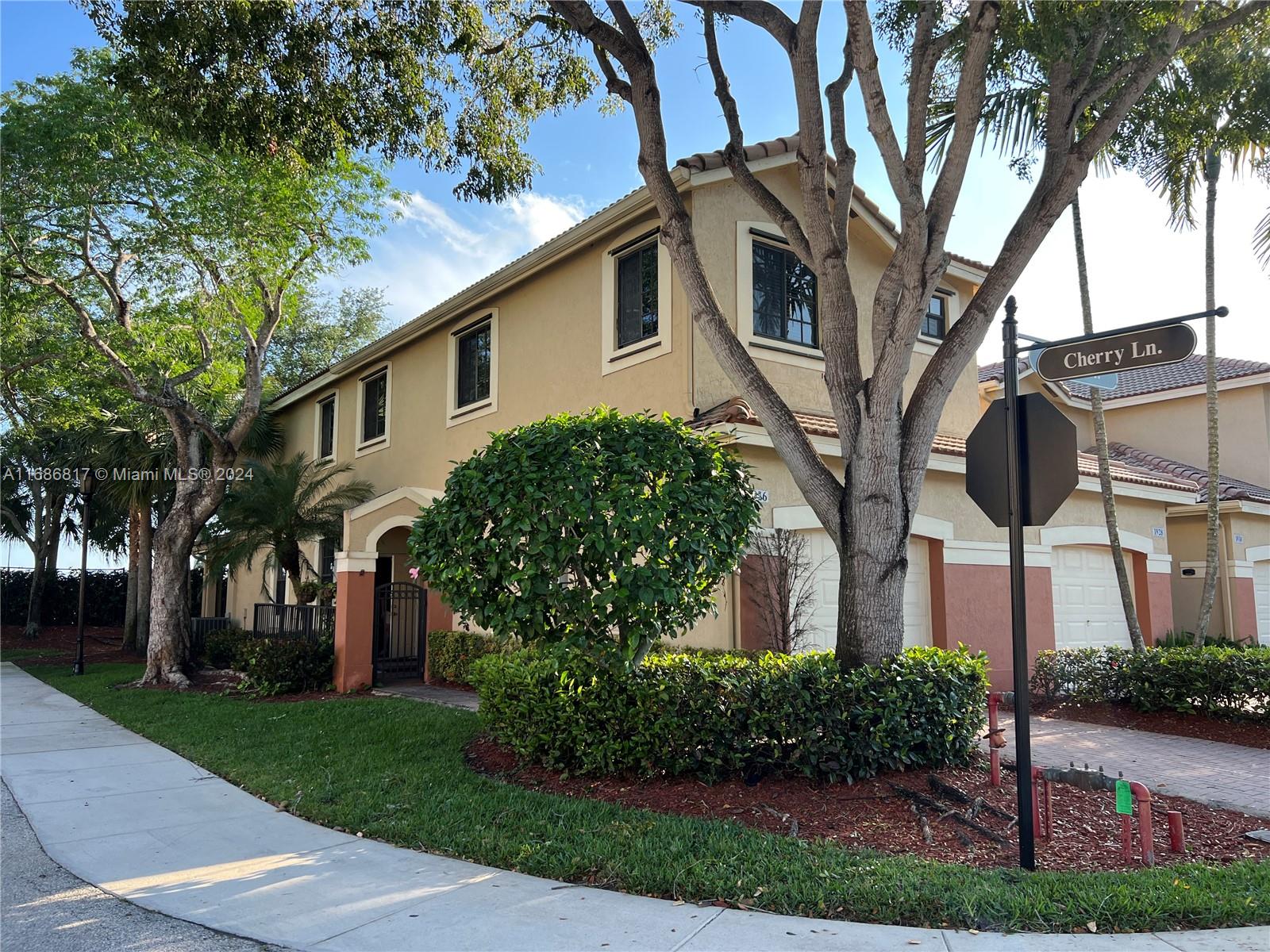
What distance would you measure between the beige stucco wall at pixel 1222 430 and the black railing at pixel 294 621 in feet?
60.5

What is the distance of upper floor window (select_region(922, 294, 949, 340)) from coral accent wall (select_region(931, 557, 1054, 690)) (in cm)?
378

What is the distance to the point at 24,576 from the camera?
96.1 ft

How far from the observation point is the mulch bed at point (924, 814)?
5.44 m

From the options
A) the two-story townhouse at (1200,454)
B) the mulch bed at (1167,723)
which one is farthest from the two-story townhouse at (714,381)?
the two-story townhouse at (1200,454)

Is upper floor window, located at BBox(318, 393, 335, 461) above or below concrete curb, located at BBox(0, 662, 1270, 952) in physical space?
above

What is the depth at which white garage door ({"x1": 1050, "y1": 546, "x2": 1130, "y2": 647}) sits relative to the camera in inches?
544

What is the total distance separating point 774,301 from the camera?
11641mm

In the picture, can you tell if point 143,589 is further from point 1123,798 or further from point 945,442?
point 1123,798

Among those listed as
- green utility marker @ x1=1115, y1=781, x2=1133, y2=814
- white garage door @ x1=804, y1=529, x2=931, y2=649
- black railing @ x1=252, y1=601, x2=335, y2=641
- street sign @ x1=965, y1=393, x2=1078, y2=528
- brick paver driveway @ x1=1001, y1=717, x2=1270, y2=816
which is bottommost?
brick paver driveway @ x1=1001, y1=717, x2=1270, y2=816

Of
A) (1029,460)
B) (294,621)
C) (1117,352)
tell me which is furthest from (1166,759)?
(294,621)

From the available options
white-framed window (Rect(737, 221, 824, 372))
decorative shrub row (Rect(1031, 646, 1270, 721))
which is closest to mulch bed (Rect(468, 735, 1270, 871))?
decorative shrub row (Rect(1031, 646, 1270, 721))

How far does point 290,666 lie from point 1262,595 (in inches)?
732

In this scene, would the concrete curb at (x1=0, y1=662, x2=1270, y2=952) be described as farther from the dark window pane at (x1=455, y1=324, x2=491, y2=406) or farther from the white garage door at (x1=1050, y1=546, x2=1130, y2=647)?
the white garage door at (x1=1050, y1=546, x2=1130, y2=647)

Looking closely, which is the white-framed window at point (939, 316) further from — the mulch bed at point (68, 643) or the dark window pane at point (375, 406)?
the mulch bed at point (68, 643)
